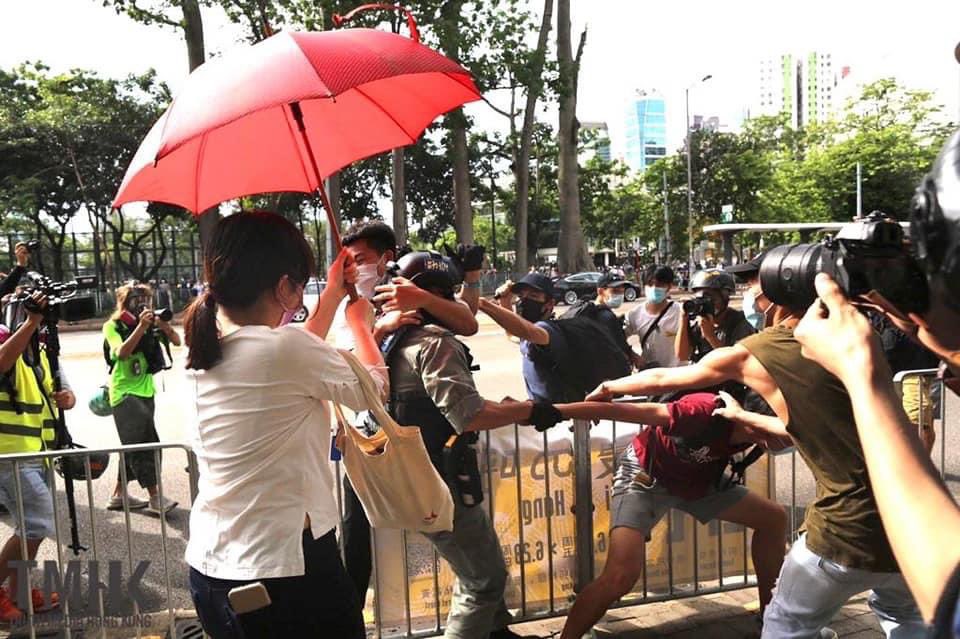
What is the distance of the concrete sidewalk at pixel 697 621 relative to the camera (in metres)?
3.58

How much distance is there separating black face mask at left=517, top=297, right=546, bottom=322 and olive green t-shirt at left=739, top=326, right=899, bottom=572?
2.84 meters

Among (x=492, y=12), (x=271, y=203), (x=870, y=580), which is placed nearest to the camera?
(x=870, y=580)

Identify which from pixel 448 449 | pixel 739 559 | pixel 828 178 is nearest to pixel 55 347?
pixel 448 449

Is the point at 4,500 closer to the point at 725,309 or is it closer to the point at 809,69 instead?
the point at 725,309

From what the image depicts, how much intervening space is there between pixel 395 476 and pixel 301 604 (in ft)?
1.73

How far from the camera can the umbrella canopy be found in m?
1.98

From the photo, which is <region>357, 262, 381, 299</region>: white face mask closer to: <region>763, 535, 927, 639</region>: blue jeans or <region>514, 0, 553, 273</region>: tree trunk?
<region>763, 535, 927, 639</region>: blue jeans

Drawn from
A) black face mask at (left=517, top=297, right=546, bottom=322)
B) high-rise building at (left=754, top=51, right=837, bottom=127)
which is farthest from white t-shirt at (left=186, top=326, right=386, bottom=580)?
high-rise building at (left=754, top=51, right=837, bottom=127)

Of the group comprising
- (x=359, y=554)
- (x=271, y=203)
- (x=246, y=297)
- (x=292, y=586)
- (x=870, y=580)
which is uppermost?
→ (x=271, y=203)

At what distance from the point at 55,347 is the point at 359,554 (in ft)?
7.84

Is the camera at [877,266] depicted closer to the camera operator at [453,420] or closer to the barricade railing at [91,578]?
the camera operator at [453,420]

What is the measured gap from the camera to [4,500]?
3.88m

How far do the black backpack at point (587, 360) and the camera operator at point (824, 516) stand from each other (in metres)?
1.54

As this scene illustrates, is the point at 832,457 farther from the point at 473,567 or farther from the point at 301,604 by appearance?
the point at 301,604
